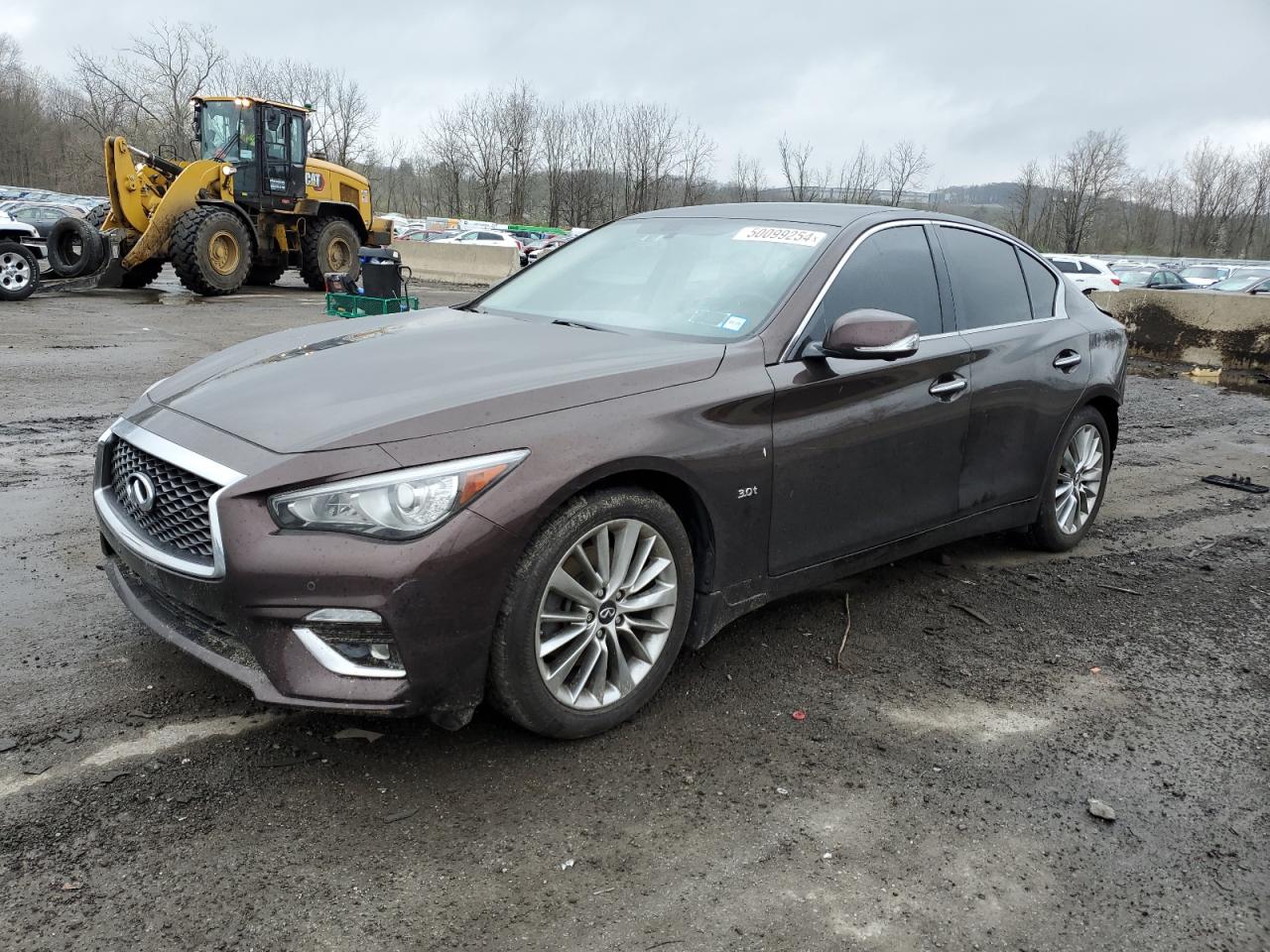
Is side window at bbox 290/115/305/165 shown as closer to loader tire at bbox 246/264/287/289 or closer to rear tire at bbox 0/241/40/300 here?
loader tire at bbox 246/264/287/289

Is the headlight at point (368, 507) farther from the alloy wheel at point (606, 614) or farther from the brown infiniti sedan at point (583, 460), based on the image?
the alloy wheel at point (606, 614)

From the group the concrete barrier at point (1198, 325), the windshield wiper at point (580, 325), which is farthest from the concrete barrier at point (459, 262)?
the windshield wiper at point (580, 325)

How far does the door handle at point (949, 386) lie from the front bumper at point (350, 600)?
6.68 feet

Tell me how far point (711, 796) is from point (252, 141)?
17.7m

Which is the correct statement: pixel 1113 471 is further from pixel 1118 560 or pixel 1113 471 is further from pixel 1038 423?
pixel 1038 423

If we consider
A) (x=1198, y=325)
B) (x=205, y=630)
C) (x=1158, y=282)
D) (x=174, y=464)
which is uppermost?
(x=1158, y=282)

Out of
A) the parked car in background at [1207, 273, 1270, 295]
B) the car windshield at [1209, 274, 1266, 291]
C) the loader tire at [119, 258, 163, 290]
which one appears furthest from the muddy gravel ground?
the car windshield at [1209, 274, 1266, 291]

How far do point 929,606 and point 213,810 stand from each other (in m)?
2.99

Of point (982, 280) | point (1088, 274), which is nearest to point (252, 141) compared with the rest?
point (982, 280)

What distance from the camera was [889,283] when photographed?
13.0 ft

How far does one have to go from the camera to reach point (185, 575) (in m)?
2.72

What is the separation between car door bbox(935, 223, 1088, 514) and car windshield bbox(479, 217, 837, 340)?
86 cm

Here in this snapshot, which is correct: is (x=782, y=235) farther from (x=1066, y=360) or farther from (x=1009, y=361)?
(x=1066, y=360)

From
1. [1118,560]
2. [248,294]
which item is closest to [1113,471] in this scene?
[1118,560]
